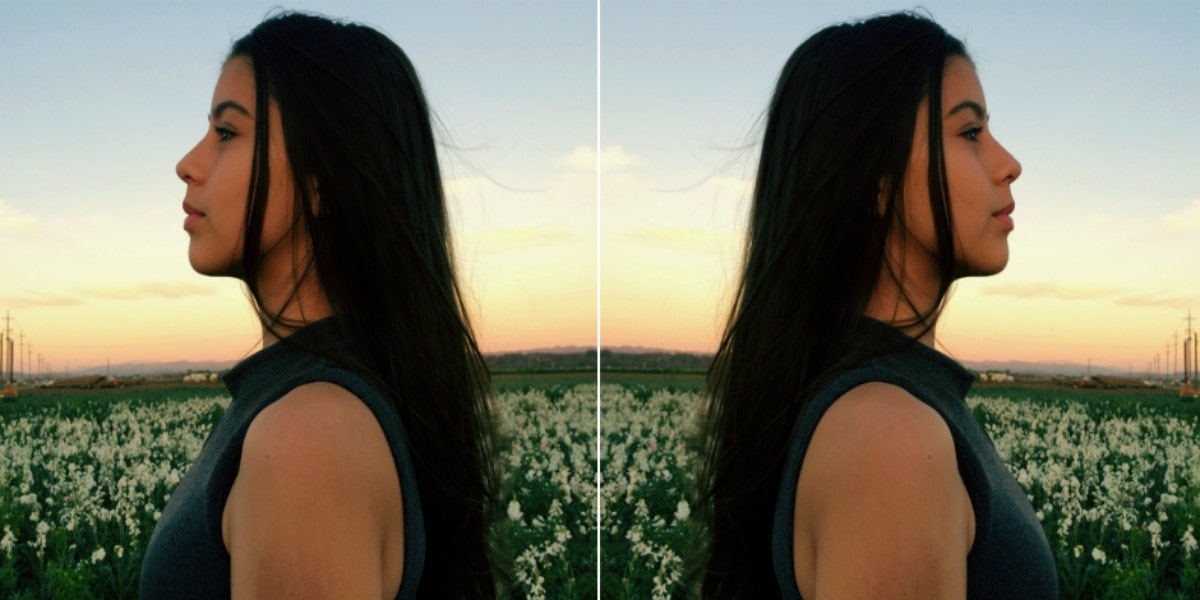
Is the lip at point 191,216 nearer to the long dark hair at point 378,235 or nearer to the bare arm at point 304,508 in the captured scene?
the long dark hair at point 378,235

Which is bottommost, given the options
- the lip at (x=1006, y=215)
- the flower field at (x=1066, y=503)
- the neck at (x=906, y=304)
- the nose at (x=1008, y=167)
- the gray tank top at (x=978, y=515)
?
the flower field at (x=1066, y=503)

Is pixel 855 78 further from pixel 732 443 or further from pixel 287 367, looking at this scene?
pixel 287 367

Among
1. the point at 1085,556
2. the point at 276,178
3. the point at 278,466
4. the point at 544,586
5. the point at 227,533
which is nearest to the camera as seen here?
the point at 278,466

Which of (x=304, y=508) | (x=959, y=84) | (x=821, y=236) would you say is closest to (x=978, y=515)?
(x=821, y=236)

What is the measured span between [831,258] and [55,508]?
8551 mm

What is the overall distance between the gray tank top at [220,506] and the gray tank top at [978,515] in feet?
2.18

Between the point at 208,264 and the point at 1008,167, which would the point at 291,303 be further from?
the point at 1008,167

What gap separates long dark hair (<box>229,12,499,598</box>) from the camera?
199cm

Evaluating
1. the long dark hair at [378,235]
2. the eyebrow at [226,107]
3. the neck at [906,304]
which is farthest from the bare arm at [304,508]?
the neck at [906,304]

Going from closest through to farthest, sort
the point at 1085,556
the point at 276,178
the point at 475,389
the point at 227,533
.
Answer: the point at 227,533, the point at 276,178, the point at 475,389, the point at 1085,556

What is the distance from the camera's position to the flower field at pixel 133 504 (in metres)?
6.31

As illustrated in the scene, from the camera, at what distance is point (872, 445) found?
1.63 metres

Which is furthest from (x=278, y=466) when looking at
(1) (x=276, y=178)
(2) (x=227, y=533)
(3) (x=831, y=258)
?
(3) (x=831, y=258)

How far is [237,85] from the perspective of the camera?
207cm
